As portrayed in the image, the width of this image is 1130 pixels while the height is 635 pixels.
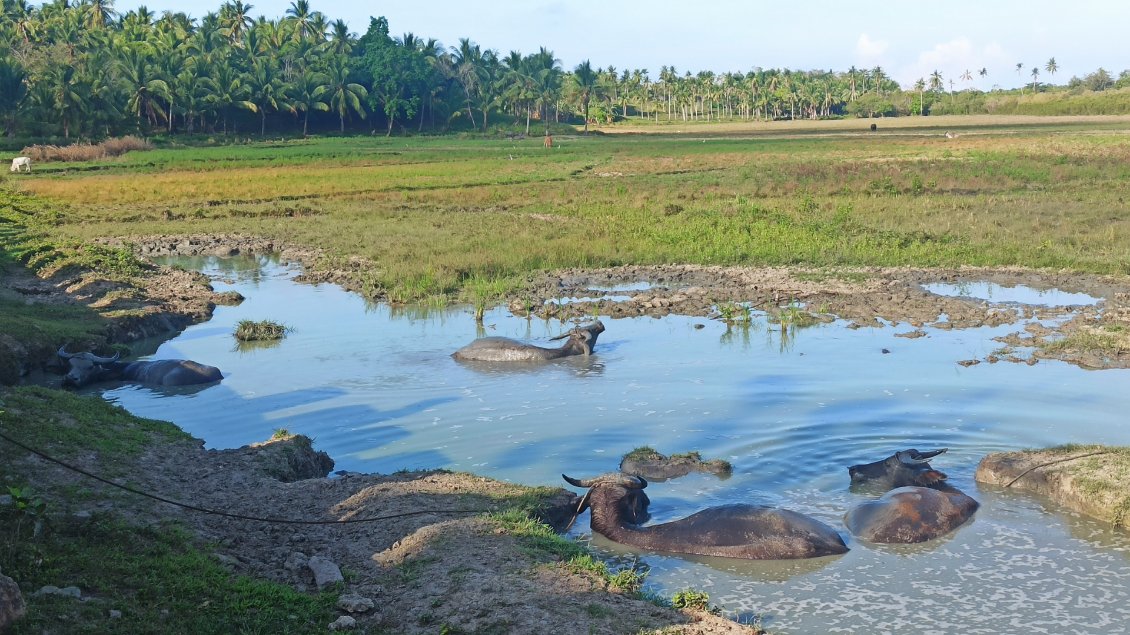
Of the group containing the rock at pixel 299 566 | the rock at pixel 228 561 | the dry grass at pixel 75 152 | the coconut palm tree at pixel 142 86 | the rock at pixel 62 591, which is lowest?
the rock at pixel 299 566

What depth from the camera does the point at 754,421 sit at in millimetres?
9820

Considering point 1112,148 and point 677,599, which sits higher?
point 1112,148

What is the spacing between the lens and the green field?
18672 millimetres

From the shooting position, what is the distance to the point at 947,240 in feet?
63.4

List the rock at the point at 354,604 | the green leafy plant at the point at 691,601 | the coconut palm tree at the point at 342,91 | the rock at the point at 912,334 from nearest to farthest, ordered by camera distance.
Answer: the rock at the point at 354,604 → the green leafy plant at the point at 691,601 → the rock at the point at 912,334 → the coconut palm tree at the point at 342,91

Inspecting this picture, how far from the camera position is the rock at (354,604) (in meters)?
5.37

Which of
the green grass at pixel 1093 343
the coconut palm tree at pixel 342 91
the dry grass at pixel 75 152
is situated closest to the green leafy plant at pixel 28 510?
the green grass at pixel 1093 343

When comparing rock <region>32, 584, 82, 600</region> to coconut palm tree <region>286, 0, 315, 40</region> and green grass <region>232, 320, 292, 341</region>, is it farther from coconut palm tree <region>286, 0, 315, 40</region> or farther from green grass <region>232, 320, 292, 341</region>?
coconut palm tree <region>286, 0, 315, 40</region>

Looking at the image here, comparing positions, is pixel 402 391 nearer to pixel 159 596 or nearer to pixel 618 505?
pixel 618 505

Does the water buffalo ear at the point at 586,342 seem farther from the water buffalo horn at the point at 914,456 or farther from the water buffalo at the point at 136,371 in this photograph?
the water buffalo horn at the point at 914,456

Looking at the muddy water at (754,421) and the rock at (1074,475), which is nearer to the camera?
the muddy water at (754,421)

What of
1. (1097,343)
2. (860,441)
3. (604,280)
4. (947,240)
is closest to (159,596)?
(860,441)

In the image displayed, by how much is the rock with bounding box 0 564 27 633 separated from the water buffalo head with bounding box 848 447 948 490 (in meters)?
5.81

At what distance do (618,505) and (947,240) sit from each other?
14199mm
